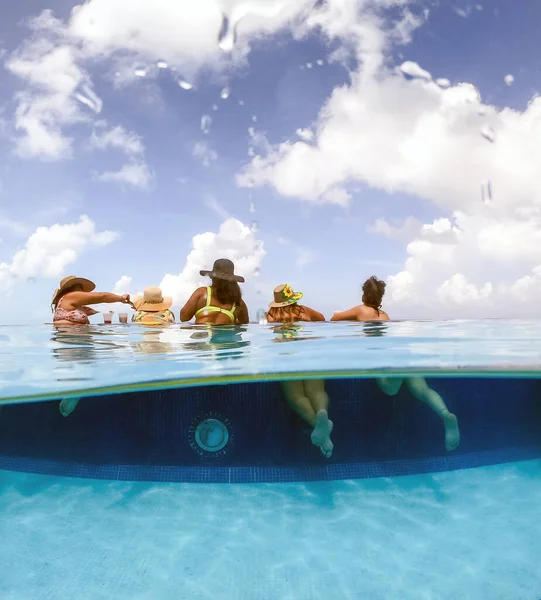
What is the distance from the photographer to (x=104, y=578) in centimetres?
511

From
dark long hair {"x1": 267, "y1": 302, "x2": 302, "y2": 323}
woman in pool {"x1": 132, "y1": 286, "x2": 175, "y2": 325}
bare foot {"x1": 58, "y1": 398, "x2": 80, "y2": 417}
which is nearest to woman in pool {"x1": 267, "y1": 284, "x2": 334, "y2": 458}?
dark long hair {"x1": 267, "y1": 302, "x2": 302, "y2": 323}

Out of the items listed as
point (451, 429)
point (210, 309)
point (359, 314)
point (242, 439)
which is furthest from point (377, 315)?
point (242, 439)

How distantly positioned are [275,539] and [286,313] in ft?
14.8

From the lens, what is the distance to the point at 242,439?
27.0 feet

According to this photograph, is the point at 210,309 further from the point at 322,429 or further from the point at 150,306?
the point at 322,429

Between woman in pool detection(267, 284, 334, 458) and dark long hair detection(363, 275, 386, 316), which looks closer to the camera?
woman in pool detection(267, 284, 334, 458)

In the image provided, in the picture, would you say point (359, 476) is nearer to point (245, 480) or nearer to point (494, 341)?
point (245, 480)

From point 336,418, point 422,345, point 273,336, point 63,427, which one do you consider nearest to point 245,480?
point 336,418

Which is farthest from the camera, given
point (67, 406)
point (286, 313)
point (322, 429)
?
point (286, 313)

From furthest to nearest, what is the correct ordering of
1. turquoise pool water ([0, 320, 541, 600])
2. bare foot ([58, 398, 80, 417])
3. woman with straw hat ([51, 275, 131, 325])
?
woman with straw hat ([51, 275, 131, 325]) < bare foot ([58, 398, 80, 417]) < turquoise pool water ([0, 320, 541, 600])

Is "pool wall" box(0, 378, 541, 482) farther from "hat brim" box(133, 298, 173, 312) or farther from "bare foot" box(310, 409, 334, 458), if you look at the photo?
"hat brim" box(133, 298, 173, 312)

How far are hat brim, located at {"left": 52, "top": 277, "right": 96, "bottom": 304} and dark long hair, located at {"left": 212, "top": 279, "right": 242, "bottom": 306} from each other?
9.64 feet

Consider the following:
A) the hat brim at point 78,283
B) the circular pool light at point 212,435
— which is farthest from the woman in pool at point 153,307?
the circular pool light at point 212,435

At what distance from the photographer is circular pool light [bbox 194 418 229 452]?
825cm
